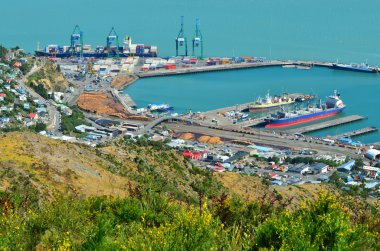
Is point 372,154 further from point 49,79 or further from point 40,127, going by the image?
point 49,79

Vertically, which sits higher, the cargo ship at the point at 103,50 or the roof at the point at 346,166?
the cargo ship at the point at 103,50

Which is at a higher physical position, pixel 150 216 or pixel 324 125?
pixel 150 216

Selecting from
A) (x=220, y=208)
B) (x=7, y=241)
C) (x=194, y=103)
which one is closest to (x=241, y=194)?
(x=220, y=208)

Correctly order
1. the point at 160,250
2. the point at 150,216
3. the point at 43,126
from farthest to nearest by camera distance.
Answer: the point at 43,126, the point at 150,216, the point at 160,250

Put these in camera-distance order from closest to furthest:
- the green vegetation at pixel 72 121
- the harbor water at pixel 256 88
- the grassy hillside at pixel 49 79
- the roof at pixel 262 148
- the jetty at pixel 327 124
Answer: the roof at pixel 262 148, the green vegetation at pixel 72 121, the jetty at pixel 327 124, the harbor water at pixel 256 88, the grassy hillside at pixel 49 79

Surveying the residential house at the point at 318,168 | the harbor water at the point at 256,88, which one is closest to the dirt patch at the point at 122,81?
the harbor water at the point at 256,88

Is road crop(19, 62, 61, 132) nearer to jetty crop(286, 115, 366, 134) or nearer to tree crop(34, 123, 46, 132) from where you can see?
tree crop(34, 123, 46, 132)

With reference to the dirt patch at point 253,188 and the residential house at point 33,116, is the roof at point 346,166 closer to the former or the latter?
the dirt patch at point 253,188

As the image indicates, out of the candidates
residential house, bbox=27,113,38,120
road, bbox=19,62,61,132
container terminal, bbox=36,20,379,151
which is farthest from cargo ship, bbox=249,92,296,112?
residential house, bbox=27,113,38,120

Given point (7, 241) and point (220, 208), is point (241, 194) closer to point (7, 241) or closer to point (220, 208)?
point (220, 208)
